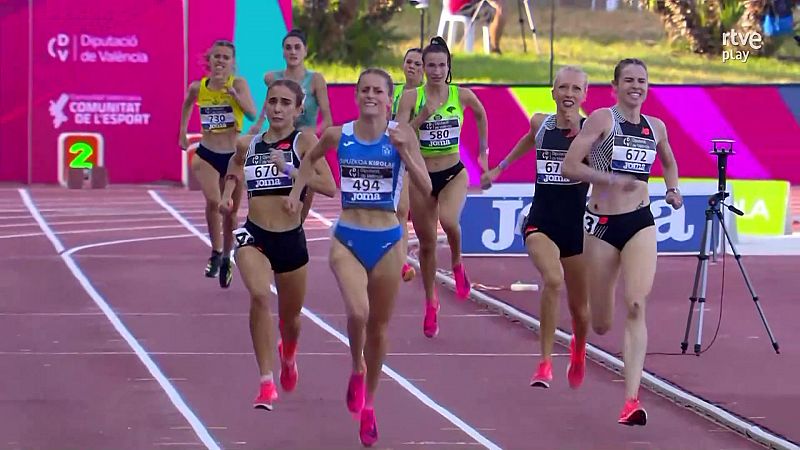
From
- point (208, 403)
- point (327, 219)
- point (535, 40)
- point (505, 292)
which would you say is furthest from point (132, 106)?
point (208, 403)

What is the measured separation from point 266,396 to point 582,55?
22452 millimetres

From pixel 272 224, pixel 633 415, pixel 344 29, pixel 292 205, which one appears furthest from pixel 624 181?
pixel 344 29

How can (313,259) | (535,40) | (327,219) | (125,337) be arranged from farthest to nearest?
(535,40) < (327,219) < (313,259) < (125,337)

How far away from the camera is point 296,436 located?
30.6 feet

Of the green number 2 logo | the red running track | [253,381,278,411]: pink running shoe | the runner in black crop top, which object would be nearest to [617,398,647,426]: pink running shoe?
the red running track

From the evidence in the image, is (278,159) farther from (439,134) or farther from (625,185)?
(439,134)

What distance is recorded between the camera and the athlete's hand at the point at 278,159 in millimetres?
9766

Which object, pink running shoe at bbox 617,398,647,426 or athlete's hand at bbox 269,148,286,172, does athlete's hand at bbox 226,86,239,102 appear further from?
pink running shoe at bbox 617,398,647,426

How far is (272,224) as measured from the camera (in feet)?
32.7

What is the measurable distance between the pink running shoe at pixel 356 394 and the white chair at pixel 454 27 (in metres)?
21.5

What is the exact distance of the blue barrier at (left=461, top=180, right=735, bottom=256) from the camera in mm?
18281

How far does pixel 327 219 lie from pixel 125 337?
9.96 m

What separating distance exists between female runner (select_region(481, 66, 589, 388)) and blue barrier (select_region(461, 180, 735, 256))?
7139 mm

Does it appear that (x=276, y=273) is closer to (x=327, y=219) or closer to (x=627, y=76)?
(x=627, y=76)
